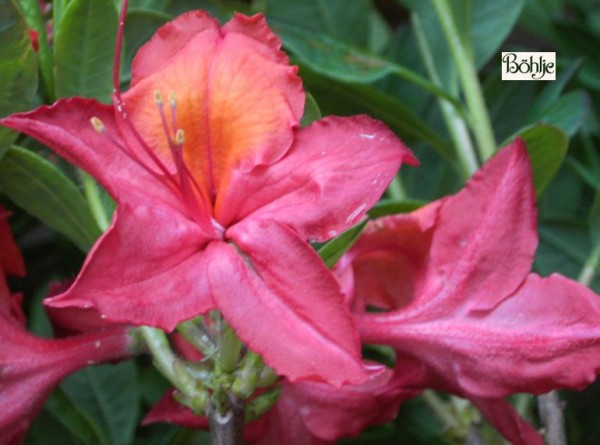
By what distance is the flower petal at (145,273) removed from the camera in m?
0.46

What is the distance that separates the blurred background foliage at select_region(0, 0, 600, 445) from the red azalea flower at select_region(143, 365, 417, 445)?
0.12 metres

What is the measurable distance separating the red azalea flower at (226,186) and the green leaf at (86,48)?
86mm

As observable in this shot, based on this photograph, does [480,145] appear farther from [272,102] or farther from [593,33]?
[272,102]

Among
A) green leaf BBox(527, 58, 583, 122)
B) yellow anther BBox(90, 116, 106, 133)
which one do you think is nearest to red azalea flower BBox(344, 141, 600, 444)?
yellow anther BBox(90, 116, 106, 133)

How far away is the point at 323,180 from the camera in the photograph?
20.7 inches

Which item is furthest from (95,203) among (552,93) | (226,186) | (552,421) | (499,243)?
(552,93)

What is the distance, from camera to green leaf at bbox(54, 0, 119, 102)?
24.6 inches

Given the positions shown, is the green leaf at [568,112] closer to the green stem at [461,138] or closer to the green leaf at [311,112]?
the green stem at [461,138]

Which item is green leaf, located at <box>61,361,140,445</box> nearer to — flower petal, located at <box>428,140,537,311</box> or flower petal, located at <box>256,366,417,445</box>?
flower petal, located at <box>256,366,417,445</box>

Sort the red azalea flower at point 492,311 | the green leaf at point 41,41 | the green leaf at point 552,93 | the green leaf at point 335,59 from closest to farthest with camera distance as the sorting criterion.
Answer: the red azalea flower at point 492,311 < the green leaf at point 41,41 < the green leaf at point 335,59 < the green leaf at point 552,93

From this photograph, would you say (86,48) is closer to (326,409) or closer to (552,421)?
(326,409)

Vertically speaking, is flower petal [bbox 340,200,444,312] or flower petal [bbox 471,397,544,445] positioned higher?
flower petal [bbox 340,200,444,312]

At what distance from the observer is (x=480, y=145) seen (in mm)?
904

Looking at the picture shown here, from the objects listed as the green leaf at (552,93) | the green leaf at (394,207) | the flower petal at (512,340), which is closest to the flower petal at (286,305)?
the flower petal at (512,340)
